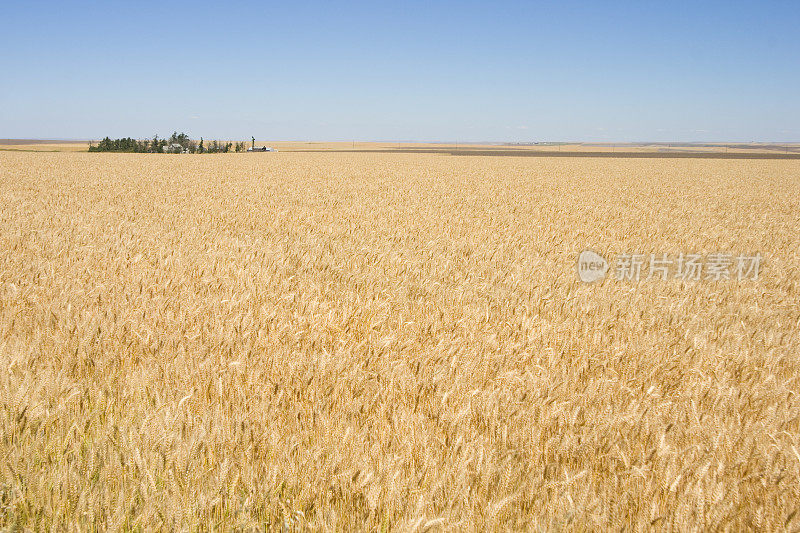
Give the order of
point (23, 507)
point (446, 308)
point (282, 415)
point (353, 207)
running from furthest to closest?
point (353, 207)
point (446, 308)
point (282, 415)
point (23, 507)

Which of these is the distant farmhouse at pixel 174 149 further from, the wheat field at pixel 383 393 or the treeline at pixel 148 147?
the wheat field at pixel 383 393

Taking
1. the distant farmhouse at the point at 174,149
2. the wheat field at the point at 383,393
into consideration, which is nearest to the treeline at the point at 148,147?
the distant farmhouse at the point at 174,149

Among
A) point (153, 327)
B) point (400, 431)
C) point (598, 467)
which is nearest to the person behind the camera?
point (598, 467)

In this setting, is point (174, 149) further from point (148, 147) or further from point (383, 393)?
point (383, 393)

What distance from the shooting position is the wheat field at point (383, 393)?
190 cm

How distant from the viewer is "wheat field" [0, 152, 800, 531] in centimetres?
190

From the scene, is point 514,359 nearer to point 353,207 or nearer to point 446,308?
point 446,308

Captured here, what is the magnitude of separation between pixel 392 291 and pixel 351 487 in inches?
125

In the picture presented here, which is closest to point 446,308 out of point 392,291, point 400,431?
point 392,291

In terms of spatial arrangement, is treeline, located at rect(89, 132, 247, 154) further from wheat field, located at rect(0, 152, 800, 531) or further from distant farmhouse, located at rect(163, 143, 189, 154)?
wheat field, located at rect(0, 152, 800, 531)

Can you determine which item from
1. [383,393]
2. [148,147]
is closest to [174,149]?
[148,147]

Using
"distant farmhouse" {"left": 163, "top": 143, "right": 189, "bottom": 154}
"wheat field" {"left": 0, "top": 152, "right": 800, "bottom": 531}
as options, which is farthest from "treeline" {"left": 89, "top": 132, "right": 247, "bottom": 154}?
"wheat field" {"left": 0, "top": 152, "right": 800, "bottom": 531}

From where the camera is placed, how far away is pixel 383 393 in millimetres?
2852

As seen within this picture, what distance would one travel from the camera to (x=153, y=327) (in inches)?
146
